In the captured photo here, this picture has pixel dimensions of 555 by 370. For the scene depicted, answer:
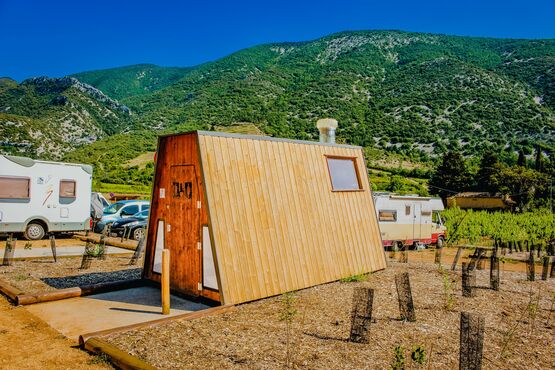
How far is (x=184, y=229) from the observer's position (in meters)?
8.38

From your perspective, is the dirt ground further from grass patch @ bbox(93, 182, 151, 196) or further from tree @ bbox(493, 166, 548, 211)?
tree @ bbox(493, 166, 548, 211)

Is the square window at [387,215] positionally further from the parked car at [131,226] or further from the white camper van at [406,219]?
the parked car at [131,226]

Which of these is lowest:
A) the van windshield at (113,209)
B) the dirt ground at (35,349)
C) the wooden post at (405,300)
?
the dirt ground at (35,349)

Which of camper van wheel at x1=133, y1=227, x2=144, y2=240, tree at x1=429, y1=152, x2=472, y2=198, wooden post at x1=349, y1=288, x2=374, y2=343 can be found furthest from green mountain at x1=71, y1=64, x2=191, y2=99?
wooden post at x1=349, y1=288, x2=374, y2=343

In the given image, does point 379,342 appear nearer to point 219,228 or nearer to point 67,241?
point 219,228

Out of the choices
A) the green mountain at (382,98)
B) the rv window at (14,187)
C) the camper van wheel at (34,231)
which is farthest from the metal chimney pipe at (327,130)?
the green mountain at (382,98)

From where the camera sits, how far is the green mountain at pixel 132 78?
497 feet

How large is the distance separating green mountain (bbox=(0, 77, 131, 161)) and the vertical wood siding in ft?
180

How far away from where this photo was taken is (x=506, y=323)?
7039mm

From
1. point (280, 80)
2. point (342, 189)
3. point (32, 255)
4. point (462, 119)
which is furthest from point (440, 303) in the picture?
point (280, 80)

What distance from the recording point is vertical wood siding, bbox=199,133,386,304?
303 inches

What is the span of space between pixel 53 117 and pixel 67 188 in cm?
5941

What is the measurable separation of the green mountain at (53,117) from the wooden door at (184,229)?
53934mm

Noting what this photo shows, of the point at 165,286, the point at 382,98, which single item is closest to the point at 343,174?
the point at 165,286
